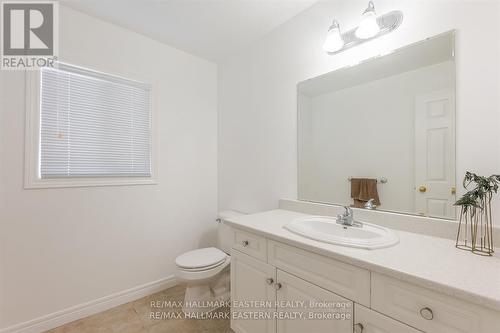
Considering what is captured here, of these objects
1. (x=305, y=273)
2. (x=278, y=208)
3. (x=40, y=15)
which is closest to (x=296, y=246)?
(x=305, y=273)

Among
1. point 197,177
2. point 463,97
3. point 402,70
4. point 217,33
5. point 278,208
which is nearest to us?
point 463,97

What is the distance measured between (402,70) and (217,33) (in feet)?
5.04

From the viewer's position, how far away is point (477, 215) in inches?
39.8

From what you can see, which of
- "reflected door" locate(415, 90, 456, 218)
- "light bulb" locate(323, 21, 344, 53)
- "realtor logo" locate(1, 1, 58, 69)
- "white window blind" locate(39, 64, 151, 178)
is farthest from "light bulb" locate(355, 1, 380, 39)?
"realtor logo" locate(1, 1, 58, 69)

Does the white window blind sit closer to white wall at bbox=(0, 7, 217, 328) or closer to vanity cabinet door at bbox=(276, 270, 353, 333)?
white wall at bbox=(0, 7, 217, 328)

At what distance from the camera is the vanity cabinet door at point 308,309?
95 centimetres

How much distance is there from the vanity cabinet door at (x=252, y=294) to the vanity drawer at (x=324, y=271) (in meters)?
0.11

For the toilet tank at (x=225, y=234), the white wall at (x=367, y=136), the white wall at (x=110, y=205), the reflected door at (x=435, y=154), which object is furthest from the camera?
the toilet tank at (x=225, y=234)

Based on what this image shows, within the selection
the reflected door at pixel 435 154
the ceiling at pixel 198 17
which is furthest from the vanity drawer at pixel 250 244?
the ceiling at pixel 198 17

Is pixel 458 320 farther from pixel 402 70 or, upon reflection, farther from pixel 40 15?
pixel 40 15

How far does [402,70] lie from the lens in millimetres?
1269

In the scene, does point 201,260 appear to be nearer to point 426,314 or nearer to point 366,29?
point 426,314

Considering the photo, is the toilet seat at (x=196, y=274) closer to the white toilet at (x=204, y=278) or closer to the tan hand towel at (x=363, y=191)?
the white toilet at (x=204, y=278)

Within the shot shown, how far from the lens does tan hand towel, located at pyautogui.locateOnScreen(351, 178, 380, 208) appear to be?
1381 millimetres
